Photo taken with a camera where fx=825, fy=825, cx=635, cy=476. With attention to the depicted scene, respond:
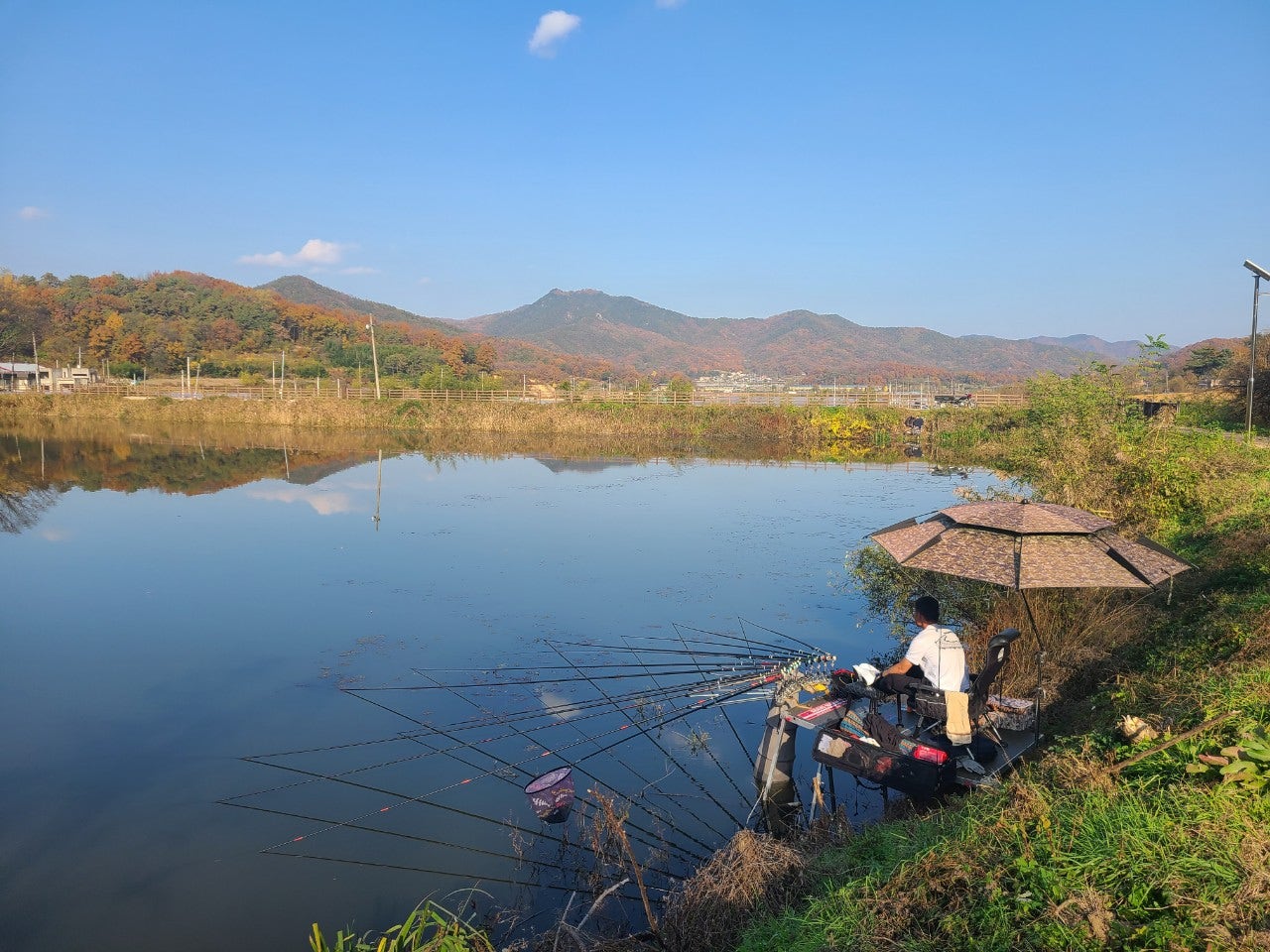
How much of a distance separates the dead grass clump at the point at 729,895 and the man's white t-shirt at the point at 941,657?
5.78 ft

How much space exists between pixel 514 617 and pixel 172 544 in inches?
293

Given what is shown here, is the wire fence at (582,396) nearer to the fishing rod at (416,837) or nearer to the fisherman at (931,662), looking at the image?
the fisherman at (931,662)

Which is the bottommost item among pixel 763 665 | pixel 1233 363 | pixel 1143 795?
pixel 763 665

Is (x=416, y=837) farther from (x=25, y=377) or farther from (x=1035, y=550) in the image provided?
(x=25, y=377)

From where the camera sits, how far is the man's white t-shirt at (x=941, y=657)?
5320 mm

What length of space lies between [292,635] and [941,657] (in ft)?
23.8

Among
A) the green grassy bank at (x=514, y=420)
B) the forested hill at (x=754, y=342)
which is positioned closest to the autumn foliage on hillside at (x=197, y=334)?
the green grassy bank at (x=514, y=420)

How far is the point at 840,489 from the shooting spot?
2100cm

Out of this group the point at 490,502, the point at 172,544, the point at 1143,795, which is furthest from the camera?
the point at 490,502

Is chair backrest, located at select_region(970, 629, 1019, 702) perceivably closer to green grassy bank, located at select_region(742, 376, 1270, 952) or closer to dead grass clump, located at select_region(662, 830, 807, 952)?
green grassy bank, located at select_region(742, 376, 1270, 952)

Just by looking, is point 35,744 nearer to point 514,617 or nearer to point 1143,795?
point 514,617

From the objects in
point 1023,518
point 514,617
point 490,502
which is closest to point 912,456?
point 490,502

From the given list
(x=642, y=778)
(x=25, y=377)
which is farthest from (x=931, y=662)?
(x=25, y=377)

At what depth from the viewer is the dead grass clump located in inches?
153
